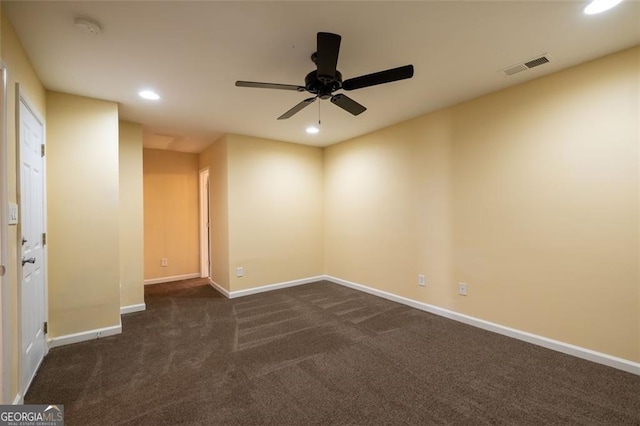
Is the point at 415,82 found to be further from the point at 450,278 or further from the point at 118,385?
the point at 118,385

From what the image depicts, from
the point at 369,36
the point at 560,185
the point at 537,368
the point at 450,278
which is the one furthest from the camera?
the point at 450,278

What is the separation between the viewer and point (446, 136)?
3.45 meters

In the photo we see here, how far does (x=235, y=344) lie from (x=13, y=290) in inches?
66.8

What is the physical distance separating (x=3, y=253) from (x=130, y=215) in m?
2.35

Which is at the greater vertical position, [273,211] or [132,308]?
[273,211]

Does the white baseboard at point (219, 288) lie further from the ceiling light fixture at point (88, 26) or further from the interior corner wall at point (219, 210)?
the ceiling light fixture at point (88, 26)

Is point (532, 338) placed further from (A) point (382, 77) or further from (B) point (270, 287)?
(B) point (270, 287)

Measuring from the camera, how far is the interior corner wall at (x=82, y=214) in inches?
110

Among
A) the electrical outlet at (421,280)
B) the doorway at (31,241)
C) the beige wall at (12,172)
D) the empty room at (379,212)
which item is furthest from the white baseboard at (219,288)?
the electrical outlet at (421,280)

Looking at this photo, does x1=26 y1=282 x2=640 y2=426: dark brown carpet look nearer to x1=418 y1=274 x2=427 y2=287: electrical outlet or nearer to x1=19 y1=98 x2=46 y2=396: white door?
x1=19 y1=98 x2=46 y2=396: white door

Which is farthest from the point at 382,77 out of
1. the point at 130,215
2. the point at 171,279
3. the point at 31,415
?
the point at 171,279

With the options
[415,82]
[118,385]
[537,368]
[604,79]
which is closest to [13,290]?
[118,385]

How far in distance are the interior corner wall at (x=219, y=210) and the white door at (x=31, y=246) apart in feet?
6.94

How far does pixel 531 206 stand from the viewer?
274cm
